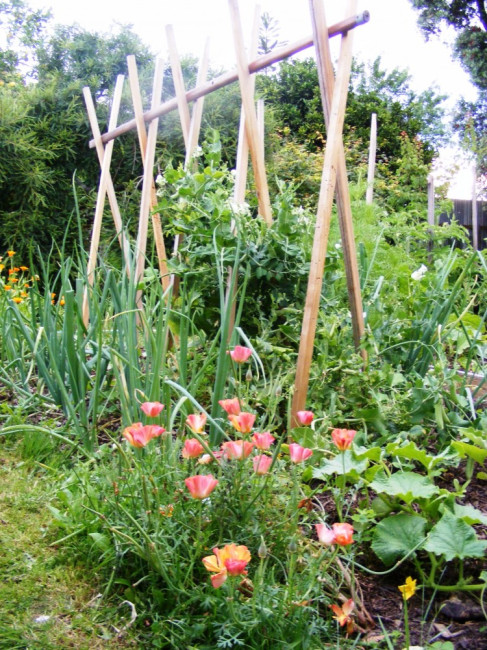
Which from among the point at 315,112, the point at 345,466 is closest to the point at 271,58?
the point at 345,466

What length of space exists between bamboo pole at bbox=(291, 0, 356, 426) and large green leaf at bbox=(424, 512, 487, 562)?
769 millimetres

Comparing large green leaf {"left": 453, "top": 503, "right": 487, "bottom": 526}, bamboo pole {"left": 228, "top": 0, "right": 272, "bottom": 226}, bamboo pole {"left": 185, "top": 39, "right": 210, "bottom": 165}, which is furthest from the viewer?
bamboo pole {"left": 185, "top": 39, "right": 210, "bottom": 165}

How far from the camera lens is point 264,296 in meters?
2.60

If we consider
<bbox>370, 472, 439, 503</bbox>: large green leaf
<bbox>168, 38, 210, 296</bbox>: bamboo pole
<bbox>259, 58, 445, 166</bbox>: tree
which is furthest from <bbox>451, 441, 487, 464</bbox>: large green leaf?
<bbox>259, 58, 445, 166</bbox>: tree

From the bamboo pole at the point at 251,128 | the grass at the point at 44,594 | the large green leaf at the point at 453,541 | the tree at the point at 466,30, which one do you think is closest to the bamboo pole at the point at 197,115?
the bamboo pole at the point at 251,128

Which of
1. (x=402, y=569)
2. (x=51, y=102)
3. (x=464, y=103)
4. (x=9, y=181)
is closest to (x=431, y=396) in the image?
(x=402, y=569)

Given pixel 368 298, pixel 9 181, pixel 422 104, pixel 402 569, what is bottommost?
pixel 402 569

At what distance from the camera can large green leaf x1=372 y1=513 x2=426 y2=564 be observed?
1376 mm

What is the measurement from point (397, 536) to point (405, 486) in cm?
11

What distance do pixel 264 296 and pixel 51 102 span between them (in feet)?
15.6

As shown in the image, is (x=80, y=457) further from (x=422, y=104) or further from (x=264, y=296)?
(x=422, y=104)

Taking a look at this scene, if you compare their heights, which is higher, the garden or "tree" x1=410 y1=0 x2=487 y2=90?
"tree" x1=410 y1=0 x2=487 y2=90

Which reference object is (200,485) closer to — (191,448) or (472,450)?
(191,448)

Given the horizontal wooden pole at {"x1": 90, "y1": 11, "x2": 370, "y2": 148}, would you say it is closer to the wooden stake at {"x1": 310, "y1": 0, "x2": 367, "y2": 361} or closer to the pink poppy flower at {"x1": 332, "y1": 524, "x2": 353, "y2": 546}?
the wooden stake at {"x1": 310, "y1": 0, "x2": 367, "y2": 361}
